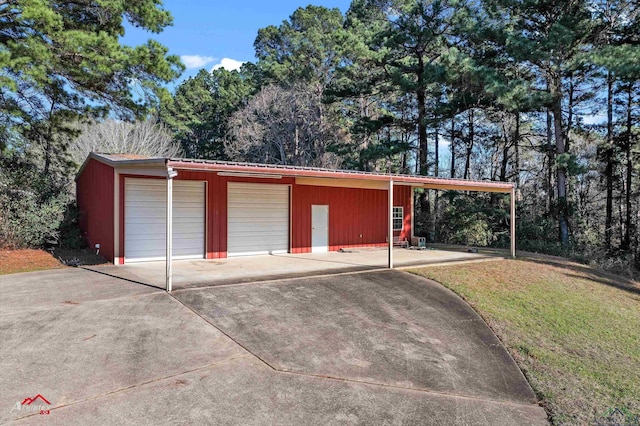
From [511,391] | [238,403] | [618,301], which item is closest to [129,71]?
[238,403]

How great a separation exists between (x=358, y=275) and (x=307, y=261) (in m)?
2.33

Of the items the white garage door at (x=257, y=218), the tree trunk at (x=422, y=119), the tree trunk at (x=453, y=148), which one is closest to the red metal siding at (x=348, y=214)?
the white garage door at (x=257, y=218)

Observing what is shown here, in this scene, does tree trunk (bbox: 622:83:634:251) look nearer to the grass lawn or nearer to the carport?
the grass lawn

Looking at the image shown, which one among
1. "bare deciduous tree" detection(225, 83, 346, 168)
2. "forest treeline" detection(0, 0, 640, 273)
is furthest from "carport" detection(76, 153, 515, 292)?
"bare deciduous tree" detection(225, 83, 346, 168)

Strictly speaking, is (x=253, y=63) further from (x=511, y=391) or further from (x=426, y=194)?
(x=511, y=391)

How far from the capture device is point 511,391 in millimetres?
4062

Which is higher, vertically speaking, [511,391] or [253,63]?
[253,63]

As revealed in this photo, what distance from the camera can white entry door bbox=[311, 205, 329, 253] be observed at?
1284 cm

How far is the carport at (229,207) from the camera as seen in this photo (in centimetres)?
946

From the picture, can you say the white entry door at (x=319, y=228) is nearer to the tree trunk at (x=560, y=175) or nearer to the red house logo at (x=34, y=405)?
the red house logo at (x=34, y=405)

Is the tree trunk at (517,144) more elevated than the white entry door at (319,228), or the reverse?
the tree trunk at (517,144)

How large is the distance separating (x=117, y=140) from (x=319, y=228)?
15793mm

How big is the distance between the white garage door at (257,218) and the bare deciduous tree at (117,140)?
13148mm

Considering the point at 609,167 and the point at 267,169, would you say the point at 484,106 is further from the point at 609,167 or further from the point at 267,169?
the point at 267,169
